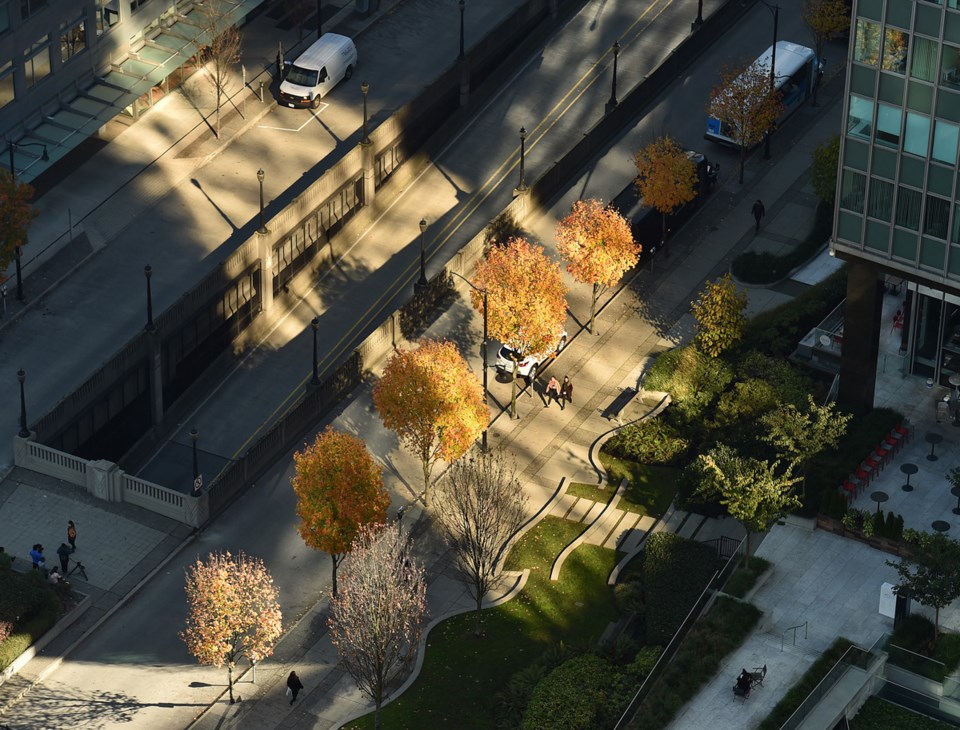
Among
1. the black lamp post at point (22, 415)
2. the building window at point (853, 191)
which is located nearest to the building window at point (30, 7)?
the black lamp post at point (22, 415)

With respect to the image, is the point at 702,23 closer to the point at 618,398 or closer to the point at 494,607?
the point at 618,398

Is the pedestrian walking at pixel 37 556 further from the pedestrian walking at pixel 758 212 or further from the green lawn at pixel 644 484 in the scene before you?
the pedestrian walking at pixel 758 212

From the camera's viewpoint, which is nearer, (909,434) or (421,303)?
(909,434)

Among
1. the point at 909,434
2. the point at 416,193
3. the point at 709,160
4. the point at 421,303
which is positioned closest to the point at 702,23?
the point at 709,160

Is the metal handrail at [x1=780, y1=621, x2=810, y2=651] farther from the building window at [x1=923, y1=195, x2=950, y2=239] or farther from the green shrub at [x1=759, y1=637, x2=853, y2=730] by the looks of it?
the building window at [x1=923, y1=195, x2=950, y2=239]

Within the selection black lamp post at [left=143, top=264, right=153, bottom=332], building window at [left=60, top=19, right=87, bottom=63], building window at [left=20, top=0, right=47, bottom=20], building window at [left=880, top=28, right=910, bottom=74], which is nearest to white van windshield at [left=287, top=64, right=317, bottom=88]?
building window at [left=60, top=19, right=87, bottom=63]

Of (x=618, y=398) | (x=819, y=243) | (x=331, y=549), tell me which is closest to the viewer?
(x=331, y=549)

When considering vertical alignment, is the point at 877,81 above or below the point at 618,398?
above
